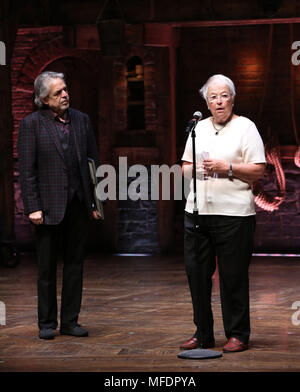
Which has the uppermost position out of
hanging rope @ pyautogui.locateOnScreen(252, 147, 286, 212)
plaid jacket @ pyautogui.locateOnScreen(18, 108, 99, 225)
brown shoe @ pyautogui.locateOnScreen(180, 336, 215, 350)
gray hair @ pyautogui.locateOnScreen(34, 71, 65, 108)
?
gray hair @ pyautogui.locateOnScreen(34, 71, 65, 108)

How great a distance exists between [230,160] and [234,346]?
97 centimetres

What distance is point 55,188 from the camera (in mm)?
4590

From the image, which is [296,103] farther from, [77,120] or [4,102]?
[77,120]

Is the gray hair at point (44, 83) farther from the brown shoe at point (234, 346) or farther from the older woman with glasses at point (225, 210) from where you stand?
the brown shoe at point (234, 346)

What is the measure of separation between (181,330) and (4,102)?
439 centimetres

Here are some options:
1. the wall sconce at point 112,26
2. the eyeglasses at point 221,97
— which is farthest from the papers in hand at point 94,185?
the wall sconce at point 112,26

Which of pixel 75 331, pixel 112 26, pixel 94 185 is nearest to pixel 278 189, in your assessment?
pixel 112 26

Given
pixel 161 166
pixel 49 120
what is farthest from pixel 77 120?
pixel 161 166

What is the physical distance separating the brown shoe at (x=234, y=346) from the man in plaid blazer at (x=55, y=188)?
3.12ft

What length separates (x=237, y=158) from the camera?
4102 millimetres

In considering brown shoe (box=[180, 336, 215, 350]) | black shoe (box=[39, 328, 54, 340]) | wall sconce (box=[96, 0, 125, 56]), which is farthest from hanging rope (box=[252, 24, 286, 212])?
brown shoe (box=[180, 336, 215, 350])

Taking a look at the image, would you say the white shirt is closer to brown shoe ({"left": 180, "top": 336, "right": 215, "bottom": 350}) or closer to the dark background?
brown shoe ({"left": 180, "top": 336, "right": 215, "bottom": 350})

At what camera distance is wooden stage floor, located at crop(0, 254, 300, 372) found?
393 cm

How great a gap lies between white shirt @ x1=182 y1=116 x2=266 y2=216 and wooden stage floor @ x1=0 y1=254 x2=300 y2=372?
0.76 m
